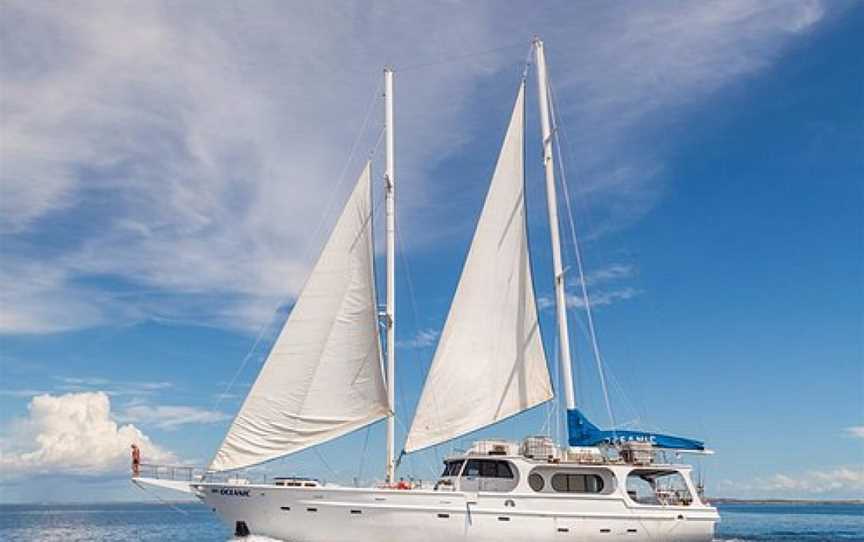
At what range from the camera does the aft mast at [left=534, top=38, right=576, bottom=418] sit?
93.7 ft

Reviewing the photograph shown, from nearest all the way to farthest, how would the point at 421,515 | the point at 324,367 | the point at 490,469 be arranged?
the point at 421,515 → the point at 490,469 → the point at 324,367

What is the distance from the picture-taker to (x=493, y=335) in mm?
28844

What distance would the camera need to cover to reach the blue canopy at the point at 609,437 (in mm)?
27109

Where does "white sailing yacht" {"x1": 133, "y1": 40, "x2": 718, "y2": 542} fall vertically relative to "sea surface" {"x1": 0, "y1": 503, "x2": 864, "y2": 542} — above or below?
above

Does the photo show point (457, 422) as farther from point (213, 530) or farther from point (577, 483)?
point (213, 530)

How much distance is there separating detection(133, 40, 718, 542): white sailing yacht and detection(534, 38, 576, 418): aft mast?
0.21ft

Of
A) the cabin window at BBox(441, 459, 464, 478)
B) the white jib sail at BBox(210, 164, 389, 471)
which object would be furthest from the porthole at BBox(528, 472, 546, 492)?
the white jib sail at BBox(210, 164, 389, 471)

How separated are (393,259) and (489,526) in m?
10.3

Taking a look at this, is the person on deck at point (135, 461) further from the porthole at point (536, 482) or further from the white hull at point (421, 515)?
the porthole at point (536, 482)

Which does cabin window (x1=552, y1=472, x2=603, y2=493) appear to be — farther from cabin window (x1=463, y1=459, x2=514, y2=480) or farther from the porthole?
cabin window (x1=463, y1=459, x2=514, y2=480)

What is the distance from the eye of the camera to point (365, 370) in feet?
88.1

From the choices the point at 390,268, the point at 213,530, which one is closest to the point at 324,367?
the point at 390,268

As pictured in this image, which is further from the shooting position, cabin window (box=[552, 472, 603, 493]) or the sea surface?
the sea surface

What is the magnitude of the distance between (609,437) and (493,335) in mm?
5601
